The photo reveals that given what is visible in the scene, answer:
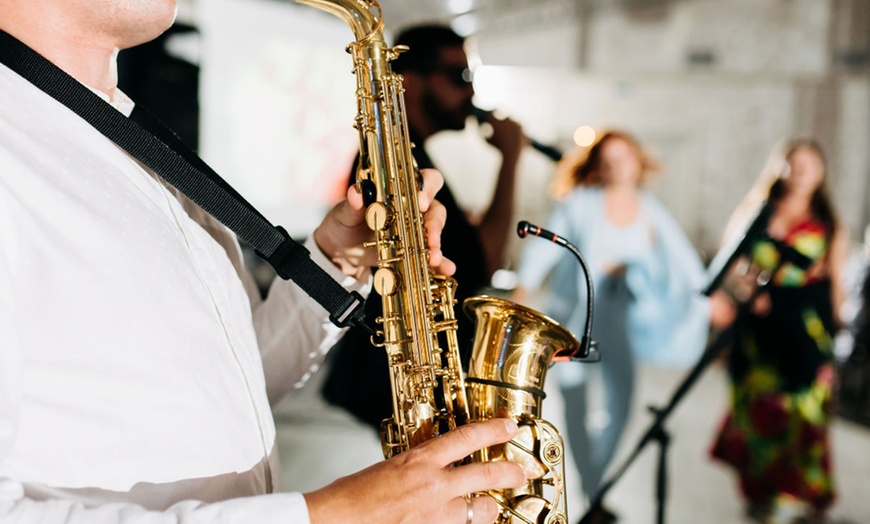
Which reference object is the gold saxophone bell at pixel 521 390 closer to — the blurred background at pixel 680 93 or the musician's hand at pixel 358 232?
the musician's hand at pixel 358 232

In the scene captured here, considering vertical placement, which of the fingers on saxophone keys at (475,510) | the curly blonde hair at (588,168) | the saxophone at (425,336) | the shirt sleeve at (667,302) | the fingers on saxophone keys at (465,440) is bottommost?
the fingers on saxophone keys at (475,510)

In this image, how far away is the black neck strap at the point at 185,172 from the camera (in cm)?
87

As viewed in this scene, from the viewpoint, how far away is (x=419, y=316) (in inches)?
44.0

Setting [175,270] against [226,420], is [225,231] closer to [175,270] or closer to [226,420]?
[175,270]

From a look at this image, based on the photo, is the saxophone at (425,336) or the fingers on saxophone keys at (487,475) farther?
the saxophone at (425,336)

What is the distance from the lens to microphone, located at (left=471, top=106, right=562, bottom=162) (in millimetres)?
2451

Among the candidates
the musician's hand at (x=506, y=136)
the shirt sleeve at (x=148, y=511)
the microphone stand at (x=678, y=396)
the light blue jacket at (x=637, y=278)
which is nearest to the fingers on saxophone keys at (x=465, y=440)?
the shirt sleeve at (x=148, y=511)

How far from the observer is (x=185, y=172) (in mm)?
1026

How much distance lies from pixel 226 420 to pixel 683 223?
6.58 m

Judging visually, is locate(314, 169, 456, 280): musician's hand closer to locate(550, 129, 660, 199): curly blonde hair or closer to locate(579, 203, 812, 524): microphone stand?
locate(579, 203, 812, 524): microphone stand

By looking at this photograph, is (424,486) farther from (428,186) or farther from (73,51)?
(73,51)

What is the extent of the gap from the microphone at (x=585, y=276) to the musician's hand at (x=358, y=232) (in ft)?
0.48

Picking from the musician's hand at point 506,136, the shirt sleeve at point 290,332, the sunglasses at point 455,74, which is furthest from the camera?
the musician's hand at point 506,136

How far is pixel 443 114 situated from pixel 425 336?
56.6 inches
